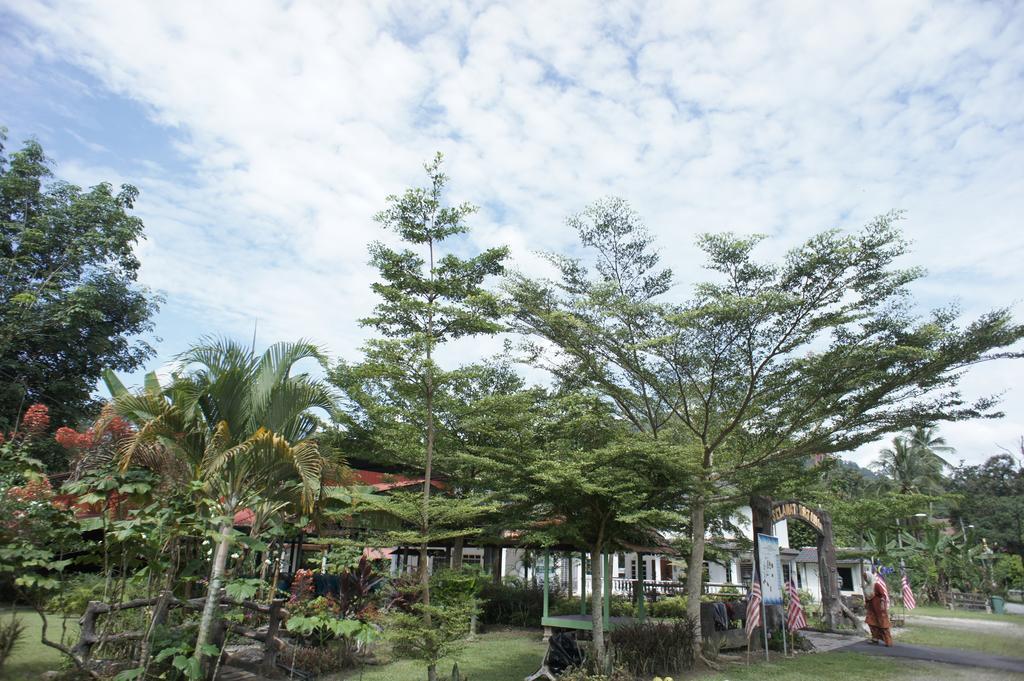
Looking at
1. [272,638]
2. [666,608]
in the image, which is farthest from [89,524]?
[666,608]

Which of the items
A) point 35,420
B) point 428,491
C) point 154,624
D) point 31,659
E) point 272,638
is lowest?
point 31,659

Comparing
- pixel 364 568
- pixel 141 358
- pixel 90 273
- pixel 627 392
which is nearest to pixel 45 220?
pixel 90 273

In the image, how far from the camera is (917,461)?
4559 cm

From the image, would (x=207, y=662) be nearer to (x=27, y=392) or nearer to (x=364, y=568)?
(x=364, y=568)

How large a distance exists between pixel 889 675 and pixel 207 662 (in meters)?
11.3

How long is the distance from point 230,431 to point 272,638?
123 inches

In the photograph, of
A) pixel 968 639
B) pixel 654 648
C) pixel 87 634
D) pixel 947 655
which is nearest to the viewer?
pixel 87 634

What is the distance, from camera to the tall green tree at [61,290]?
17.0 metres

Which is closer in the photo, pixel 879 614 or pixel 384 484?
pixel 384 484

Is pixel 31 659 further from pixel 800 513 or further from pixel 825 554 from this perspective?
pixel 825 554

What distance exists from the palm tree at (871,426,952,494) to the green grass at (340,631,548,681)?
4104 cm

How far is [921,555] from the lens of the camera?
3319cm

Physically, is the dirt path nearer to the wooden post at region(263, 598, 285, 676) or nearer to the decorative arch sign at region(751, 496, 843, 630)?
the decorative arch sign at region(751, 496, 843, 630)

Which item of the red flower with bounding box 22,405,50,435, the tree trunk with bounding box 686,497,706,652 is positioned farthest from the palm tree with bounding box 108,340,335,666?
the tree trunk with bounding box 686,497,706,652
